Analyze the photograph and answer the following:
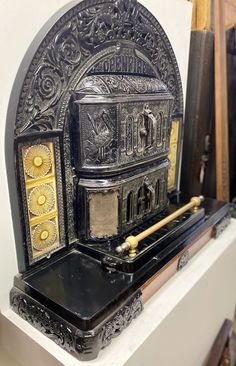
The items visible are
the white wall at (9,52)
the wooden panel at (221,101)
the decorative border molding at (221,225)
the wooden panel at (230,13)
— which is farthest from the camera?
the wooden panel at (230,13)

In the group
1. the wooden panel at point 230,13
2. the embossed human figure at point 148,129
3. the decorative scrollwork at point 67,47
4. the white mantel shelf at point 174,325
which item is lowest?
the white mantel shelf at point 174,325

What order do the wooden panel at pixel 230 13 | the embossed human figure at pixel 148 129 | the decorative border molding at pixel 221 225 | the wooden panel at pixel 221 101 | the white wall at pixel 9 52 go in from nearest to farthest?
the white wall at pixel 9 52, the embossed human figure at pixel 148 129, the decorative border molding at pixel 221 225, the wooden panel at pixel 221 101, the wooden panel at pixel 230 13

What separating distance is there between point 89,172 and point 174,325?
1.90ft

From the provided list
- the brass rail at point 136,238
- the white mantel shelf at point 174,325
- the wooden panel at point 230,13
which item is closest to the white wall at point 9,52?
the white mantel shelf at point 174,325

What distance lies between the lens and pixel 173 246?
1.00 m

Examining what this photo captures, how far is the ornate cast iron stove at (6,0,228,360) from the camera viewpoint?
737 mm

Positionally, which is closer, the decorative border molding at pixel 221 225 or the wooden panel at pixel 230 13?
the decorative border molding at pixel 221 225

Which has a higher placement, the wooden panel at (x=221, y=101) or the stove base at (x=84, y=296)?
the wooden panel at (x=221, y=101)

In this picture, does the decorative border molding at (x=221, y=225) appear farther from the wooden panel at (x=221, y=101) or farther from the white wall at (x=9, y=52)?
the white wall at (x=9, y=52)

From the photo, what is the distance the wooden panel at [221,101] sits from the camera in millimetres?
1430

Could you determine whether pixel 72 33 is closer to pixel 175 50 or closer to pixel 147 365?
pixel 175 50

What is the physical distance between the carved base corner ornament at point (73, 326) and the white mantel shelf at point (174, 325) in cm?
2

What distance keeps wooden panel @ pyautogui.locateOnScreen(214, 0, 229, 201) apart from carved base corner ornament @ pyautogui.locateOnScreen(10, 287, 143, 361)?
1.09m

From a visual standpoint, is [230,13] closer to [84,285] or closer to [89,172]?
[89,172]
